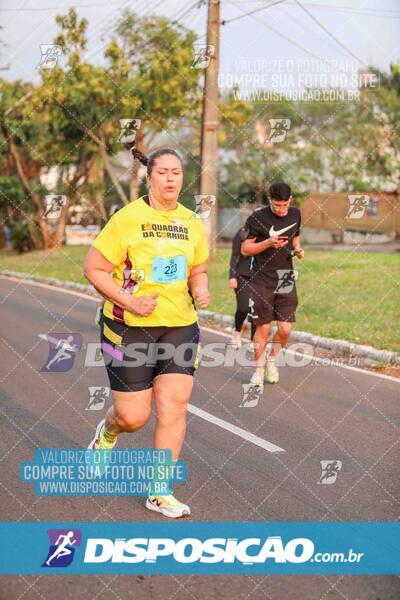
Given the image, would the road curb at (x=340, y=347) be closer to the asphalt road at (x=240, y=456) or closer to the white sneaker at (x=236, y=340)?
the asphalt road at (x=240, y=456)

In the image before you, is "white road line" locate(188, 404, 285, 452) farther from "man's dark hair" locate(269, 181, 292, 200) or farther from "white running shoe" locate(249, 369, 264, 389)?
"man's dark hair" locate(269, 181, 292, 200)

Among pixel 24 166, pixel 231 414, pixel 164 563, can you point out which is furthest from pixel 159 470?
pixel 24 166

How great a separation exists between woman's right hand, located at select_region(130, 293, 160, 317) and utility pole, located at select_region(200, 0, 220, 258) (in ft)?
49.1

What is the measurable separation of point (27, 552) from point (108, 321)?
1.44 meters

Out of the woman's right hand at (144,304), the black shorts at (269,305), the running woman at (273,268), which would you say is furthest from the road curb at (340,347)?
the woman's right hand at (144,304)

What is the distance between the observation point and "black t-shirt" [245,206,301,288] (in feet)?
30.6

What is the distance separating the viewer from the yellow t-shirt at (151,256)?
5.52m

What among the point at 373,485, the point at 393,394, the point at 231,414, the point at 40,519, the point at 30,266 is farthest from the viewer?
the point at 30,266

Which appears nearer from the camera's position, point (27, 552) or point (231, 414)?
point (27, 552)

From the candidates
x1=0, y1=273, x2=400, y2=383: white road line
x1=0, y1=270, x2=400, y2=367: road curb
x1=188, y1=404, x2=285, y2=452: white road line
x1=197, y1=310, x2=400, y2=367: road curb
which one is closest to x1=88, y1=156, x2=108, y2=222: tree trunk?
x1=0, y1=273, x2=400, y2=383: white road line

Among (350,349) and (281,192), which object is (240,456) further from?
(350,349)

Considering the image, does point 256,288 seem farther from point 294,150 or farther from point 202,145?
point 294,150

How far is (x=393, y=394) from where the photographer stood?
373 inches

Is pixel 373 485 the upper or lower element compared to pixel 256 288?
lower
